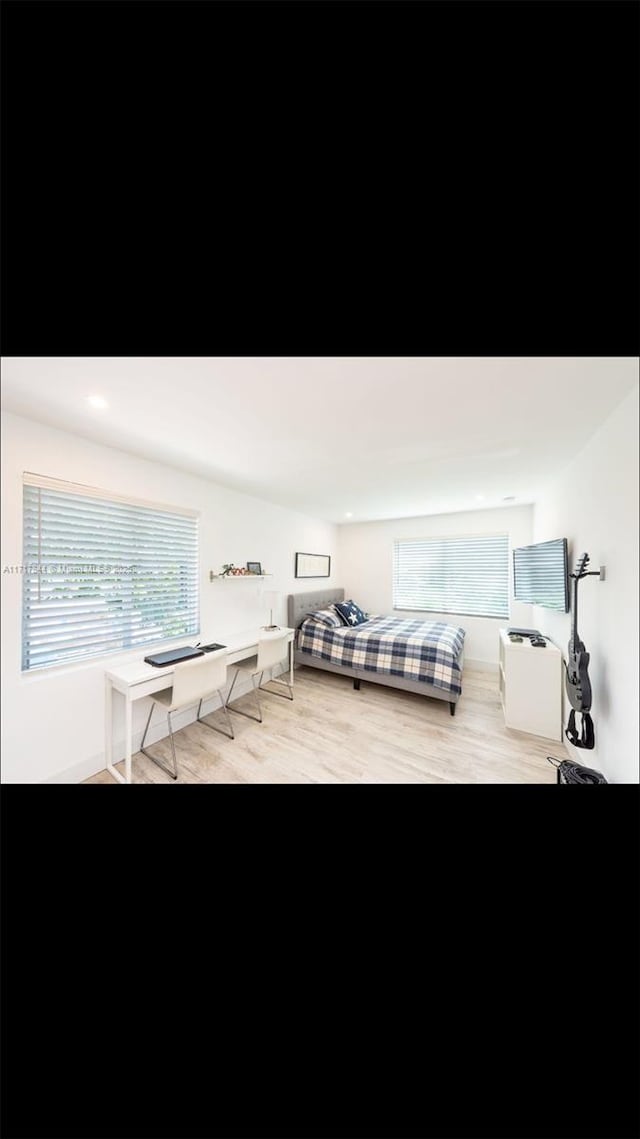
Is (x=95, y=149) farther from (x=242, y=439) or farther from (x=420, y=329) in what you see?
(x=242, y=439)

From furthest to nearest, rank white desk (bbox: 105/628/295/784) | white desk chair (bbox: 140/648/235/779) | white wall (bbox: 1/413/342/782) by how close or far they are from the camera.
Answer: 1. white desk chair (bbox: 140/648/235/779)
2. white desk (bbox: 105/628/295/784)
3. white wall (bbox: 1/413/342/782)

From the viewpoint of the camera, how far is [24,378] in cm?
136

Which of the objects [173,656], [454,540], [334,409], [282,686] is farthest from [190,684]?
[454,540]

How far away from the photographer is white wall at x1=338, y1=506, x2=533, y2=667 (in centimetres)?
408

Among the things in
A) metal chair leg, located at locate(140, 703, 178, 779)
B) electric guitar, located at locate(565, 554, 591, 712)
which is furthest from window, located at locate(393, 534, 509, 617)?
metal chair leg, located at locate(140, 703, 178, 779)

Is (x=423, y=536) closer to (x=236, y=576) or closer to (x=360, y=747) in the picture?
(x=236, y=576)

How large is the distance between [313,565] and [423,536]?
1.71m

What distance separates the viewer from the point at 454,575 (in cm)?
454

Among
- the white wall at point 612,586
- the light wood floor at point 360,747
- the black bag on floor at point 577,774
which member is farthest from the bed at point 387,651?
the black bag on floor at point 577,774

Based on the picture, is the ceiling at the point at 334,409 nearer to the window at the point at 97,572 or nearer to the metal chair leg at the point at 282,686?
the window at the point at 97,572

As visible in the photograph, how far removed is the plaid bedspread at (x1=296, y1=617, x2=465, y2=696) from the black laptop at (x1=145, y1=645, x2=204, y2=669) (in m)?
1.63

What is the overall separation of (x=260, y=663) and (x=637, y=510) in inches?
108

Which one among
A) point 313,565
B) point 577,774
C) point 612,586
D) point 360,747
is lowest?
point 360,747

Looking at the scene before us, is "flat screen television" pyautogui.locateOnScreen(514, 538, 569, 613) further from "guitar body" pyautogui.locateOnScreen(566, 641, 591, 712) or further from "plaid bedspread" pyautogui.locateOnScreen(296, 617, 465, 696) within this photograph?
A: "plaid bedspread" pyautogui.locateOnScreen(296, 617, 465, 696)
